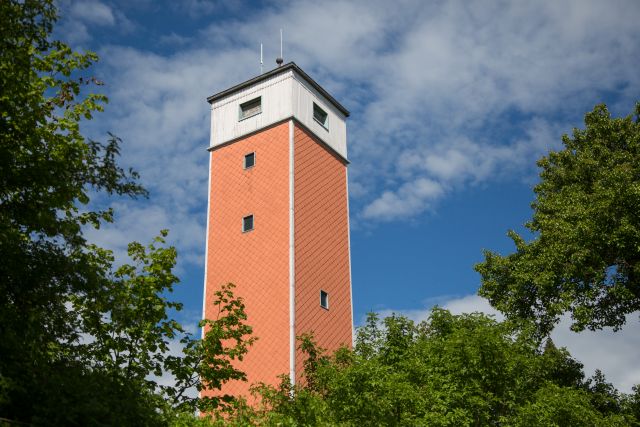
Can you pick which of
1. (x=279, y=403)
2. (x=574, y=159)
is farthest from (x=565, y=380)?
(x=279, y=403)

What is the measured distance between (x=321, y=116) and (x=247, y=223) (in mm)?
→ 8379

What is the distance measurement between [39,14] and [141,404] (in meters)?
8.09

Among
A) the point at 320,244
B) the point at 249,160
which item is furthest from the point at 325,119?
the point at 320,244

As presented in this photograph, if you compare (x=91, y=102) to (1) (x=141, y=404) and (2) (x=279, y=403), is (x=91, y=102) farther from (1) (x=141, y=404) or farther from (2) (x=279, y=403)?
(2) (x=279, y=403)

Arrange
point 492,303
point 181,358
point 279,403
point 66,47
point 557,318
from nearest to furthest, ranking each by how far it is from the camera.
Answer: point 66,47, point 181,358, point 279,403, point 557,318, point 492,303

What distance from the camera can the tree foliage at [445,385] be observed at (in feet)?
68.9

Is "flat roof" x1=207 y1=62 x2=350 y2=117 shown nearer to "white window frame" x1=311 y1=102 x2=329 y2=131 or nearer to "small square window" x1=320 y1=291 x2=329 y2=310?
"white window frame" x1=311 y1=102 x2=329 y2=131

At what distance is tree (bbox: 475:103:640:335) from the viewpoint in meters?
27.0

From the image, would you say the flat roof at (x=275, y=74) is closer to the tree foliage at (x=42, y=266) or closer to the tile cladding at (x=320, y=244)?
the tile cladding at (x=320, y=244)

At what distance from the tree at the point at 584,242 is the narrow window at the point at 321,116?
1319 centimetres

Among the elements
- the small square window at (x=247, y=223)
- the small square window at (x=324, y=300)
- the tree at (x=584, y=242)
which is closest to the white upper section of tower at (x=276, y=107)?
the small square window at (x=247, y=223)

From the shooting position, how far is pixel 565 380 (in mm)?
30406

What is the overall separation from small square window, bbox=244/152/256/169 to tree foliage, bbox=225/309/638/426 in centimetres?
1108

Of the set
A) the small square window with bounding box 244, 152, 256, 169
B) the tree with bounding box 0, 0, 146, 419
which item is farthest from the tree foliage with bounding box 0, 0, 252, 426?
the small square window with bounding box 244, 152, 256, 169
